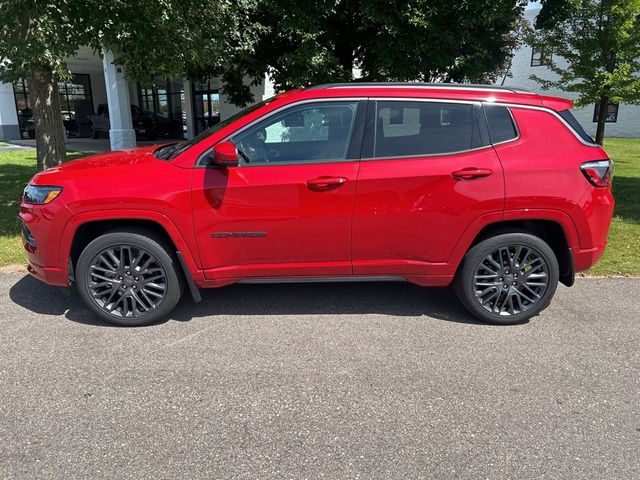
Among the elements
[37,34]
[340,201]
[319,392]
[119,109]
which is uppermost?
[37,34]

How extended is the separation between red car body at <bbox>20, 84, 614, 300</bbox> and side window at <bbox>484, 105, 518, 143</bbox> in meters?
0.05

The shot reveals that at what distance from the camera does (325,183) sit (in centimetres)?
377

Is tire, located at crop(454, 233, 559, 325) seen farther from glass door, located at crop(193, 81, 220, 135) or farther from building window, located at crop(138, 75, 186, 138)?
building window, located at crop(138, 75, 186, 138)

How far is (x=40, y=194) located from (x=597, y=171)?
172 inches

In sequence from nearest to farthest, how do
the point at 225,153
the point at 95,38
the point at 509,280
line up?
the point at 225,153 → the point at 509,280 → the point at 95,38

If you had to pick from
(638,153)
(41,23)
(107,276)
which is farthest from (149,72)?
(638,153)

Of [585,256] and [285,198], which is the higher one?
[285,198]

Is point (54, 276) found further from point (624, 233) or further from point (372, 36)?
point (372, 36)

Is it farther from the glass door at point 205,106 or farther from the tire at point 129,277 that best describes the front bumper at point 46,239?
the glass door at point 205,106

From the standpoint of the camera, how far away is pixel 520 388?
321 cm

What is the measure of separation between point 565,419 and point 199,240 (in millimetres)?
2755

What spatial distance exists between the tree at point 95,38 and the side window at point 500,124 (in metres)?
4.10

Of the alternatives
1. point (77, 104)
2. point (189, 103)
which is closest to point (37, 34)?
point (189, 103)

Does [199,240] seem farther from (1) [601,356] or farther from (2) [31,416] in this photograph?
(1) [601,356]
